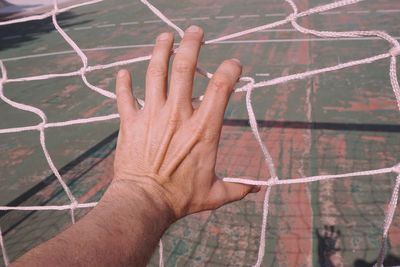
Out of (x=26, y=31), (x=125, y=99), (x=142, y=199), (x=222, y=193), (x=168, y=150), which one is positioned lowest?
(x=26, y=31)

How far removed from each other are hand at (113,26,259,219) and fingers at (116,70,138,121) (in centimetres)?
3

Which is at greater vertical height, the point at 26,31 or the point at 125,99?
the point at 125,99

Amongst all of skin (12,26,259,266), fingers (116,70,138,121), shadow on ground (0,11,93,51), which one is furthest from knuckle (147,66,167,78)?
shadow on ground (0,11,93,51)

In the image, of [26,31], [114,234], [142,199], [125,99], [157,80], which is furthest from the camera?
[26,31]

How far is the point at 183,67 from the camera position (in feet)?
4.57

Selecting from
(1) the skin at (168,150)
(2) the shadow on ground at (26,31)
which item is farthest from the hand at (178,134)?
(2) the shadow on ground at (26,31)

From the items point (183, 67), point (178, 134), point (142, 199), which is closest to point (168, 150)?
point (178, 134)

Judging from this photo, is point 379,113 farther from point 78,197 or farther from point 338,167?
point 78,197

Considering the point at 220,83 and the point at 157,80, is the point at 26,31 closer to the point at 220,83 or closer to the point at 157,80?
the point at 157,80

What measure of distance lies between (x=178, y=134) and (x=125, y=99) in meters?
0.31

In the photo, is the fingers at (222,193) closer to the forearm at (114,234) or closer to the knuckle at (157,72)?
the forearm at (114,234)

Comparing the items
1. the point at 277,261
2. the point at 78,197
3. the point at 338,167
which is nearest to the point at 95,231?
the point at 277,261

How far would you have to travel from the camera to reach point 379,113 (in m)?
4.86

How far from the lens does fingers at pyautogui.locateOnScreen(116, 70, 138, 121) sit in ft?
5.13
